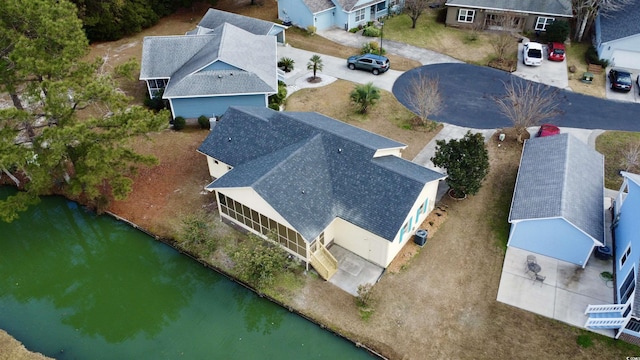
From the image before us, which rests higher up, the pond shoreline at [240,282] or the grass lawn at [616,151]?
the grass lawn at [616,151]

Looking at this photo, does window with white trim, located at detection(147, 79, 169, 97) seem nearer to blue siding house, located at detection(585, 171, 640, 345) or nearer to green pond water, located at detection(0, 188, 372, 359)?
green pond water, located at detection(0, 188, 372, 359)

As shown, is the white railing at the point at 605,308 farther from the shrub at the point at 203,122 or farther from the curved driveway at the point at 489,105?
the shrub at the point at 203,122

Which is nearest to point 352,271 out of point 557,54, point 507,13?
point 557,54

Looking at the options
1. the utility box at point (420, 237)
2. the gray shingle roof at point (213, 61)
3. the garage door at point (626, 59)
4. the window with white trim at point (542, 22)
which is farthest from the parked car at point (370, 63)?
the garage door at point (626, 59)

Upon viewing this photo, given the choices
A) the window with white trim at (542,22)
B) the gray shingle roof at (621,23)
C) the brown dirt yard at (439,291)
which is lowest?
the brown dirt yard at (439,291)

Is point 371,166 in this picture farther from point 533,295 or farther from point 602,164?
point 602,164

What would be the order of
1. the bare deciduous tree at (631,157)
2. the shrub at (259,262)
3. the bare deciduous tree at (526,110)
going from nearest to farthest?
the shrub at (259,262)
the bare deciduous tree at (631,157)
the bare deciduous tree at (526,110)

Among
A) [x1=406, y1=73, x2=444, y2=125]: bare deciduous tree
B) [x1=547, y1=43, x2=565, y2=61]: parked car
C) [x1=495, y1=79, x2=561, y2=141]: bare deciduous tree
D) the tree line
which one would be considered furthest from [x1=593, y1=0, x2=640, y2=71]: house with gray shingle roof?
the tree line
